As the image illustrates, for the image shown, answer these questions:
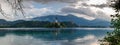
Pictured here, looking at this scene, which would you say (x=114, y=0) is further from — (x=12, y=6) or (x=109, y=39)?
(x=12, y=6)

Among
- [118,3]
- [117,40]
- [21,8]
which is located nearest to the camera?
[21,8]

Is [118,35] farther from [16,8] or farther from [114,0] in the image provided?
[16,8]

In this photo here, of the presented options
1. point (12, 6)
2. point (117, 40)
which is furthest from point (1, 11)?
point (117, 40)

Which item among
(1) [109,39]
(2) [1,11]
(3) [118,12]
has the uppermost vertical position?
(2) [1,11]

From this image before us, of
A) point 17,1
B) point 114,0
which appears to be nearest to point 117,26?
point 114,0

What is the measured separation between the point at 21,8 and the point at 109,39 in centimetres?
975

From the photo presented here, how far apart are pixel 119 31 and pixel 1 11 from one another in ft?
31.6

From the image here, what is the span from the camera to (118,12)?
15.5 m

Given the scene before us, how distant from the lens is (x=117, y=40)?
15141 mm

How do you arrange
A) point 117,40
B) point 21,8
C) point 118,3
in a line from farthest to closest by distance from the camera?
point 117,40 < point 118,3 < point 21,8

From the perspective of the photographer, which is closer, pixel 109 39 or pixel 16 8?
pixel 16 8

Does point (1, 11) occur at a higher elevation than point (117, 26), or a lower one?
higher

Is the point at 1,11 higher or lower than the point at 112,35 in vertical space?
higher

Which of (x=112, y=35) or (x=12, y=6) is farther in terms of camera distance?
(x=112, y=35)
